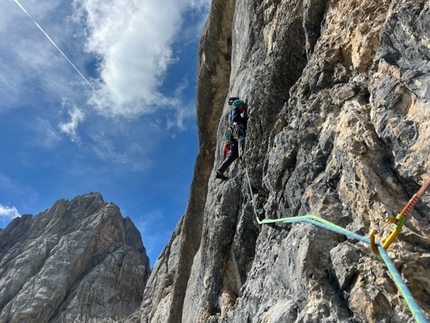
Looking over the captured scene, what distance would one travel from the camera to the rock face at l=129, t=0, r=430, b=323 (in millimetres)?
3828

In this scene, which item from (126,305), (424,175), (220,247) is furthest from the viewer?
(126,305)

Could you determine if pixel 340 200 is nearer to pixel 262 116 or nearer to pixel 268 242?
pixel 268 242

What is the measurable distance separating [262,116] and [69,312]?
1519 inches

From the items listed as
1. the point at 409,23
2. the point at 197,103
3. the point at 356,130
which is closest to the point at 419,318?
the point at 356,130

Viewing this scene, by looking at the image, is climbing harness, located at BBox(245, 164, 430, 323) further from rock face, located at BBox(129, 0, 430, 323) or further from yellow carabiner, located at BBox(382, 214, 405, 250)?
rock face, located at BBox(129, 0, 430, 323)

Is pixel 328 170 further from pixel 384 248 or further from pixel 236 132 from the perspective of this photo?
pixel 236 132

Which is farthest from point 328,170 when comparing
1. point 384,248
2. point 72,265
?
point 72,265

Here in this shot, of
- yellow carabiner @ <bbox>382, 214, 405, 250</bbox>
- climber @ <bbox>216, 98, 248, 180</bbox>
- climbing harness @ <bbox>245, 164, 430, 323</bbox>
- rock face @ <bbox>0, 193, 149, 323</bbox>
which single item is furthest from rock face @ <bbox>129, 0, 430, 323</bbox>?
rock face @ <bbox>0, 193, 149, 323</bbox>

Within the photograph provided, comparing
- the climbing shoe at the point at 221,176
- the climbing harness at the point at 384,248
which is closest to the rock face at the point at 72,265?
the climbing shoe at the point at 221,176

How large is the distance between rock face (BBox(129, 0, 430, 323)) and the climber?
545mm

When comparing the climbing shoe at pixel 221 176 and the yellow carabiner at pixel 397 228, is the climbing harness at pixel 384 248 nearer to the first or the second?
the yellow carabiner at pixel 397 228

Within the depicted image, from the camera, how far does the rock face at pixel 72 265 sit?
130 feet

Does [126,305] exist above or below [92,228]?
below

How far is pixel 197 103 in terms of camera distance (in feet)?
52.4
